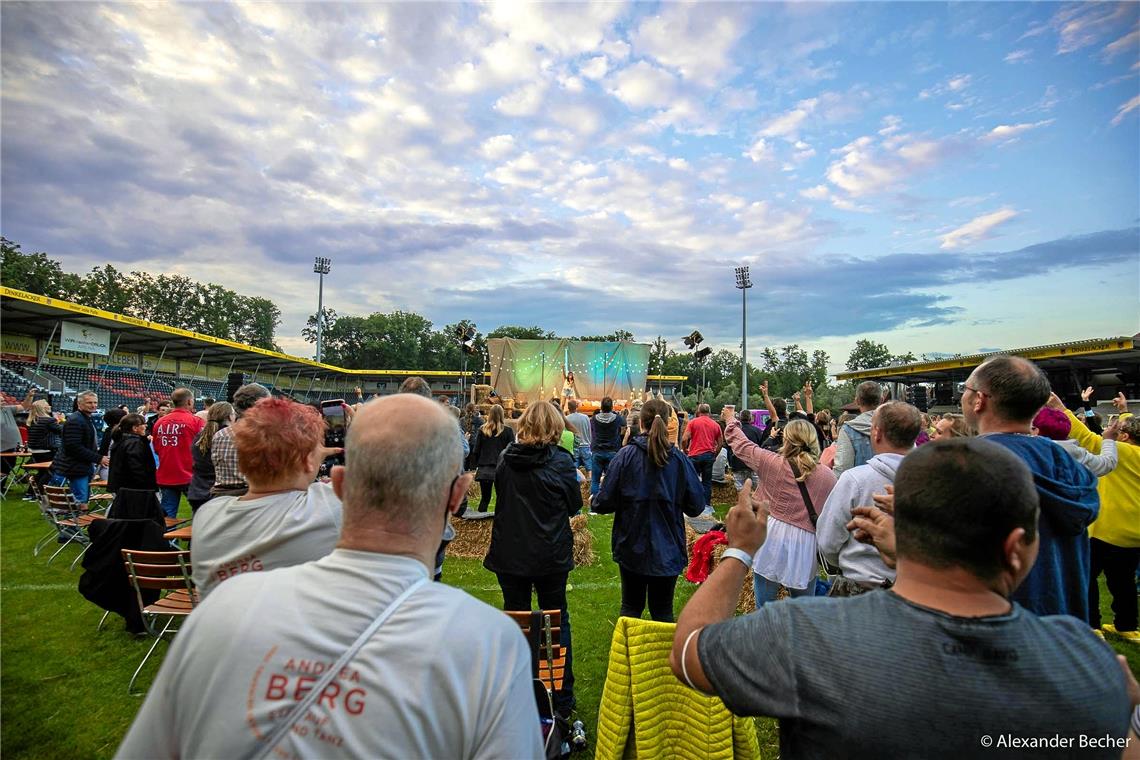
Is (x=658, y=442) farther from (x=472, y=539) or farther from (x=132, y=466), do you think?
(x=132, y=466)

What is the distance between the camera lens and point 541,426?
11.8 feet

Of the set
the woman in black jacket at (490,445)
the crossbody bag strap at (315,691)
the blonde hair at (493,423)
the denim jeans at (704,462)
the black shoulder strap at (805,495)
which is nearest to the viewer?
the crossbody bag strap at (315,691)

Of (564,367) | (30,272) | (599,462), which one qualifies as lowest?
(599,462)

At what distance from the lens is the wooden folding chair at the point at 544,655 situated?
2.07 metres

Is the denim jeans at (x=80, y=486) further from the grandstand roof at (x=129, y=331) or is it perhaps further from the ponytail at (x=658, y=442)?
the grandstand roof at (x=129, y=331)

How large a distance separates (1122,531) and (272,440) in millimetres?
6340

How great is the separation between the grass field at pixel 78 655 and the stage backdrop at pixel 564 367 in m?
19.9

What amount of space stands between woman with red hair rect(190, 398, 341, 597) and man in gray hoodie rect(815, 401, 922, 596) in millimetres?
2502

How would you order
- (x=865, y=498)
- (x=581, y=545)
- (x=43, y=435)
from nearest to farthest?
(x=865, y=498), (x=581, y=545), (x=43, y=435)

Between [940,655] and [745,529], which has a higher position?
[745,529]

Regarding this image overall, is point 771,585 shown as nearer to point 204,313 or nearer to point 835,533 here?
point 835,533

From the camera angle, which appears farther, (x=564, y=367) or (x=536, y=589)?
(x=564, y=367)

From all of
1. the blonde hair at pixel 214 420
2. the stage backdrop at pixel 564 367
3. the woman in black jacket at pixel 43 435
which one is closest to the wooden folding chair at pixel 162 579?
the blonde hair at pixel 214 420

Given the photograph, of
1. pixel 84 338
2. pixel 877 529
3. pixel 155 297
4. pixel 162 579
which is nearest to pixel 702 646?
pixel 877 529
